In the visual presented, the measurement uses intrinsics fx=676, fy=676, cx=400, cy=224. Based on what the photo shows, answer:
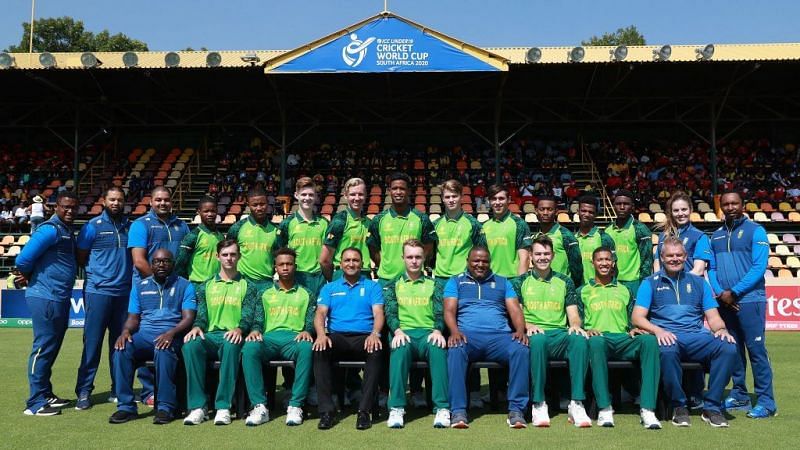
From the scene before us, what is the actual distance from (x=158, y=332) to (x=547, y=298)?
3276mm

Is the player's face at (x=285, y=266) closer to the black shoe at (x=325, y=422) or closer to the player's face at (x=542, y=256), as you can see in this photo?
the black shoe at (x=325, y=422)

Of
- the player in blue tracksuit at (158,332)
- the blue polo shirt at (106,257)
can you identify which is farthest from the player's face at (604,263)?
the blue polo shirt at (106,257)

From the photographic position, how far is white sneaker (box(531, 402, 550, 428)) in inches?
203

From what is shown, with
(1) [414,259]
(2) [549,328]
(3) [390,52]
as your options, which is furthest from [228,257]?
(3) [390,52]

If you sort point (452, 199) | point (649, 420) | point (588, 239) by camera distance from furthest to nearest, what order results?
1. point (588, 239)
2. point (452, 199)
3. point (649, 420)

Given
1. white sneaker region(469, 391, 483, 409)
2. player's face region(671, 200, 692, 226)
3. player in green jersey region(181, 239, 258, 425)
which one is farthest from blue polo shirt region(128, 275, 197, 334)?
player's face region(671, 200, 692, 226)

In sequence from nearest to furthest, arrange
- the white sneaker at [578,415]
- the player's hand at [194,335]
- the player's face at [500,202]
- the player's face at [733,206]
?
the white sneaker at [578,415] → the player's hand at [194,335] → the player's face at [733,206] → the player's face at [500,202]

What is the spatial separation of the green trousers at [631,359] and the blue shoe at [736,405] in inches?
40.8

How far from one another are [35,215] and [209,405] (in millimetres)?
14489

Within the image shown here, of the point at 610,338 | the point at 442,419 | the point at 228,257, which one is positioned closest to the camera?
the point at 442,419

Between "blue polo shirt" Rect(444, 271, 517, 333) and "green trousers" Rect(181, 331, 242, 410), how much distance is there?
71.2 inches

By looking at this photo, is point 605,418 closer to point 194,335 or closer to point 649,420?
point 649,420

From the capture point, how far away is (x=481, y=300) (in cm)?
566

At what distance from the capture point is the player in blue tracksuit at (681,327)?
523 centimetres
